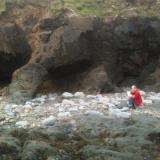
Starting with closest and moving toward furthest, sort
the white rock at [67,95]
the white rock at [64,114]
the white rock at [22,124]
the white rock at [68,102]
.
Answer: the white rock at [22,124]
the white rock at [64,114]
the white rock at [68,102]
the white rock at [67,95]

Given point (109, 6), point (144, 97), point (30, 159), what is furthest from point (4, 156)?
point (109, 6)

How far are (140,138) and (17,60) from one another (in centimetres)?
972

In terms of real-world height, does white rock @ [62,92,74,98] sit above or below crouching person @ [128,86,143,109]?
below

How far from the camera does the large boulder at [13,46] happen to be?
20453mm

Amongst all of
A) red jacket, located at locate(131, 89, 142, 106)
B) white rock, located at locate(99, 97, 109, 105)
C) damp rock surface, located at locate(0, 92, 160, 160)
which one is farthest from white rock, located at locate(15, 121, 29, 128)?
red jacket, located at locate(131, 89, 142, 106)

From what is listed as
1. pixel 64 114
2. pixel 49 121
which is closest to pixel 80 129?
pixel 49 121

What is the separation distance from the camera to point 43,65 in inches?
769

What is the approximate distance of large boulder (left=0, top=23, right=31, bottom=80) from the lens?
2045cm

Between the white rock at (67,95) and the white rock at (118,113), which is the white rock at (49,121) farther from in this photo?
the white rock at (67,95)

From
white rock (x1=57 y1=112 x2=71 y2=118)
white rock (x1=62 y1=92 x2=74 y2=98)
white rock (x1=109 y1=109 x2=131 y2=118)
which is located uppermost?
white rock (x1=109 y1=109 x2=131 y2=118)

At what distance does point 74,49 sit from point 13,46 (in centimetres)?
271

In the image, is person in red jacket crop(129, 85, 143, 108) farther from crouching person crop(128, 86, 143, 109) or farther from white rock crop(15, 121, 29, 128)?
white rock crop(15, 121, 29, 128)

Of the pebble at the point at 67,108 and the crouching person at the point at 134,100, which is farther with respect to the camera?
the crouching person at the point at 134,100

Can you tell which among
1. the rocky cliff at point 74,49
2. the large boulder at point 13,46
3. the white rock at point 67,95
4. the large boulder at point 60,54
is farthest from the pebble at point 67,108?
the large boulder at point 13,46
